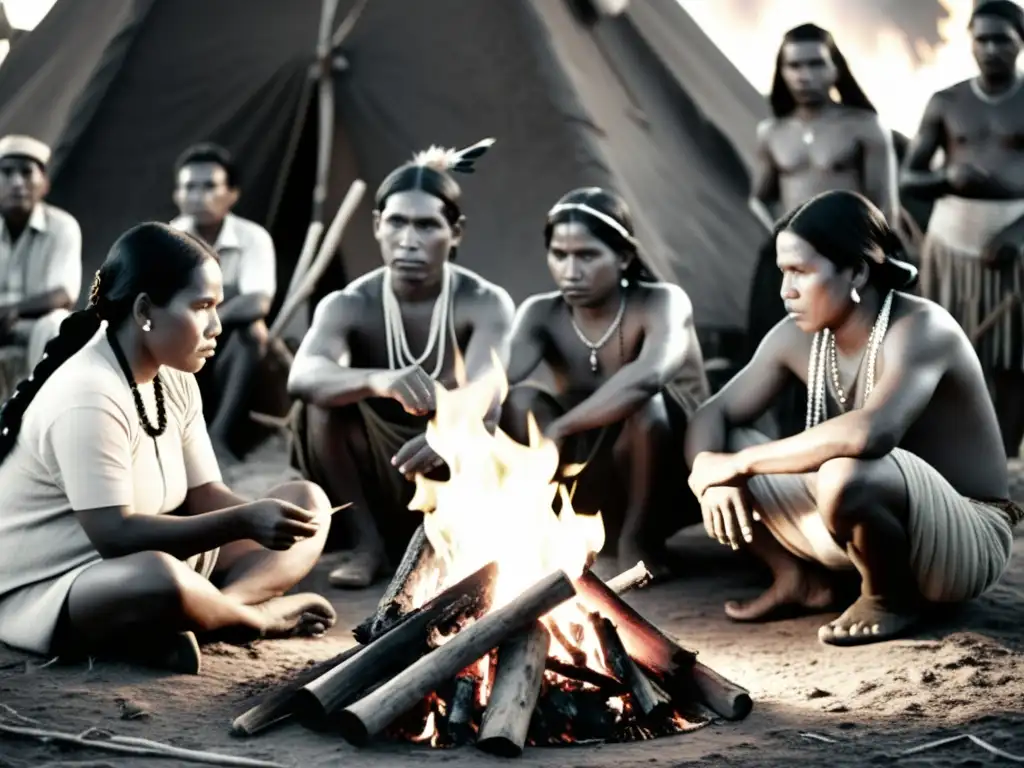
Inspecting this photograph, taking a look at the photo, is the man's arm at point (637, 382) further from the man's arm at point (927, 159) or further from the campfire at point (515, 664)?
the man's arm at point (927, 159)

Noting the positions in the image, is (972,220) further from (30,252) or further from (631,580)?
(30,252)

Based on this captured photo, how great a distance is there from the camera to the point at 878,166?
6379mm

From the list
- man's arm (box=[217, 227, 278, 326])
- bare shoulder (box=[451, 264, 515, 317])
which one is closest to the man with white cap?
man's arm (box=[217, 227, 278, 326])

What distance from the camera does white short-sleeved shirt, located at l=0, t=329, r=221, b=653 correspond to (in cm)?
349

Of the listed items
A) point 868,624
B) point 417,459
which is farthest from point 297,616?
point 868,624

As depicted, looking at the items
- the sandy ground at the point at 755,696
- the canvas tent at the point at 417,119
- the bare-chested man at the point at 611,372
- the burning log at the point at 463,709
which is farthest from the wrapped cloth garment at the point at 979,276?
the burning log at the point at 463,709

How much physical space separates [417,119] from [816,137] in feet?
6.39

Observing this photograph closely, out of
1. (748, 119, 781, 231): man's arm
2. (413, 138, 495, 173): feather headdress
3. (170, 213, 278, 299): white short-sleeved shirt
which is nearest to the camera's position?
(413, 138, 495, 173): feather headdress

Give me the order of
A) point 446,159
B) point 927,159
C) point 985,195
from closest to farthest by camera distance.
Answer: point 446,159, point 985,195, point 927,159

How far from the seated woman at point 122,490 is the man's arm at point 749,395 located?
1.13 meters

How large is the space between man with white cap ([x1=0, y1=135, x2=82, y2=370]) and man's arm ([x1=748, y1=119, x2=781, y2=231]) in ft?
10.3

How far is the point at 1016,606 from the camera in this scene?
4.16 m

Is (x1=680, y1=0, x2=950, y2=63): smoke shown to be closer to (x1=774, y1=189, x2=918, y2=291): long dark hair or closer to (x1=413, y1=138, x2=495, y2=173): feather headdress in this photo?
(x1=413, y1=138, x2=495, y2=173): feather headdress

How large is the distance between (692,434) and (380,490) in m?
1.22
